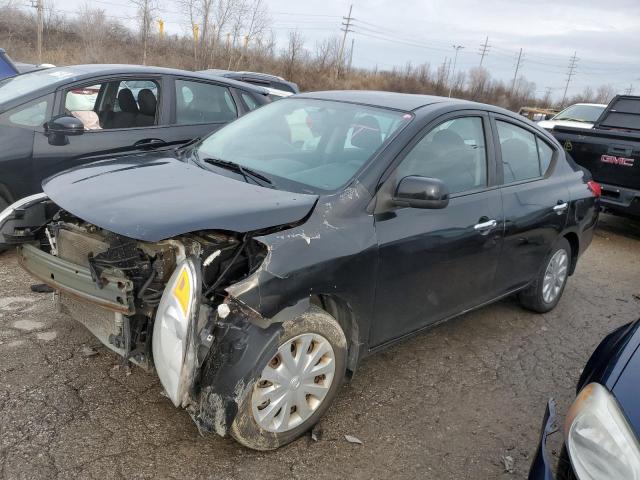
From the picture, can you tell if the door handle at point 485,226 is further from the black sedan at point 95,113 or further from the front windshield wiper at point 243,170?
the black sedan at point 95,113

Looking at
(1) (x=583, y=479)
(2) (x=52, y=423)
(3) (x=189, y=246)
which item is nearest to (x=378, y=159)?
(3) (x=189, y=246)

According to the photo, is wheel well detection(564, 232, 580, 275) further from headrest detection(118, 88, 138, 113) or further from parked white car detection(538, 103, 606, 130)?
parked white car detection(538, 103, 606, 130)

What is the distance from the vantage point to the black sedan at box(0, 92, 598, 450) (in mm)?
2422

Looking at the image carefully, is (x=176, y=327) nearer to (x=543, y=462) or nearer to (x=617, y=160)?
(x=543, y=462)

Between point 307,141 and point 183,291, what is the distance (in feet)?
4.89

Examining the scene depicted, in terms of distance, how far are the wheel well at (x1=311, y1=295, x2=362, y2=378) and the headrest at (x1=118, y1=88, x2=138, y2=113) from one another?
346cm

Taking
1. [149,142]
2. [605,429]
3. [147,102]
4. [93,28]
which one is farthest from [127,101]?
[93,28]

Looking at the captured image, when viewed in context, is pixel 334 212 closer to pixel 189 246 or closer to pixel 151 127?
pixel 189 246

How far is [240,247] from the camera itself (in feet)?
8.46

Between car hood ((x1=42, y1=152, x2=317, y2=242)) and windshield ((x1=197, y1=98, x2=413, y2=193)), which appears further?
windshield ((x1=197, y1=98, x2=413, y2=193))

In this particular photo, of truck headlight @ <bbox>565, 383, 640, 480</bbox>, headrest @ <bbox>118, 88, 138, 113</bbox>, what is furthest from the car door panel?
headrest @ <bbox>118, 88, 138, 113</bbox>

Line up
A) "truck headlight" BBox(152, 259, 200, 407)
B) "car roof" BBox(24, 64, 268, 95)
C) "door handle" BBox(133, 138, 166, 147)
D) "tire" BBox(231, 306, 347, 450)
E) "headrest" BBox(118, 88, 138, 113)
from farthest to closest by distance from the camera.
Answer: "headrest" BBox(118, 88, 138, 113) < "door handle" BBox(133, 138, 166, 147) < "car roof" BBox(24, 64, 268, 95) < "tire" BBox(231, 306, 347, 450) < "truck headlight" BBox(152, 259, 200, 407)

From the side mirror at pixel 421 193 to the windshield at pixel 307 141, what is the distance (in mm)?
288

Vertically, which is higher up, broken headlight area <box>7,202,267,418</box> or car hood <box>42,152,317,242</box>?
car hood <box>42,152,317,242</box>
